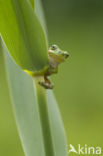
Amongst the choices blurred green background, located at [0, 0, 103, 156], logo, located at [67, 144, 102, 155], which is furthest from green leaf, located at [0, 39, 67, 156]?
blurred green background, located at [0, 0, 103, 156]

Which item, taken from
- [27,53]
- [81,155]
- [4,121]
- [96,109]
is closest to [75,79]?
[96,109]

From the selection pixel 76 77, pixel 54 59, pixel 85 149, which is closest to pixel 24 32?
pixel 54 59

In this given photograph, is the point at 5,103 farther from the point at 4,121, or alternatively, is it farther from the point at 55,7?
the point at 55,7

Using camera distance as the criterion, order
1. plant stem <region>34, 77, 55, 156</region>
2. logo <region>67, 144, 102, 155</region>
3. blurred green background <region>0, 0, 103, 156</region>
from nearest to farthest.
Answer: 1. plant stem <region>34, 77, 55, 156</region>
2. logo <region>67, 144, 102, 155</region>
3. blurred green background <region>0, 0, 103, 156</region>

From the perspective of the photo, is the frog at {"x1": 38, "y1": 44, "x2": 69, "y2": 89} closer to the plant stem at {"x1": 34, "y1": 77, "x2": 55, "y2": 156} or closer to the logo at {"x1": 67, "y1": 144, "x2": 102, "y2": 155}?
the plant stem at {"x1": 34, "y1": 77, "x2": 55, "y2": 156}

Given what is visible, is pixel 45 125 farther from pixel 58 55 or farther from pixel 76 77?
pixel 76 77

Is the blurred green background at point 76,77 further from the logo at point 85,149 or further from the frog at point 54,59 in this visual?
the frog at point 54,59
